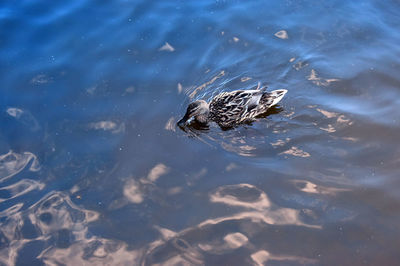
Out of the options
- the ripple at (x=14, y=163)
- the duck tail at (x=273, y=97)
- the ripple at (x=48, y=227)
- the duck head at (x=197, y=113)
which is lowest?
the ripple at (x=48, y=227)

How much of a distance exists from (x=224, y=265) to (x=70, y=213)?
2187mm

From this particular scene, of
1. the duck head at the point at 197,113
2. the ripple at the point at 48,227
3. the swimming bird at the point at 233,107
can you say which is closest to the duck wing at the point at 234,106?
the swimming bird at the point at 233,107

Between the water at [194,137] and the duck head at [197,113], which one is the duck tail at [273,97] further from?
the duck head at [197,113]

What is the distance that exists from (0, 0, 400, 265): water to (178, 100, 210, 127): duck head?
210 mm

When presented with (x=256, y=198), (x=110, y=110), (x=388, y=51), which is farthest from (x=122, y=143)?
(x=388, y=51)

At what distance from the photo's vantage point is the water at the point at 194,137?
17.6 feet

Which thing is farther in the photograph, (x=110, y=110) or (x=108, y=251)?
(x=110, y=110)

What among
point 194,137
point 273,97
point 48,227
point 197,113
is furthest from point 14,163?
point 273,97

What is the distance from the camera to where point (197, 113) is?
721cm

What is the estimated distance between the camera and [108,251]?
5.36 m

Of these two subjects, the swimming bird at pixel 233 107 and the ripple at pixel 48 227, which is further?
the swimming bird at pixel 233 107

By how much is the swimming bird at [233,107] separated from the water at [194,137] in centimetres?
19

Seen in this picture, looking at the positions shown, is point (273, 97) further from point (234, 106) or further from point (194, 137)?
point (194, 137)

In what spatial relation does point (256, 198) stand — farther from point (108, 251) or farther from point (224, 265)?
point (108, 251)
